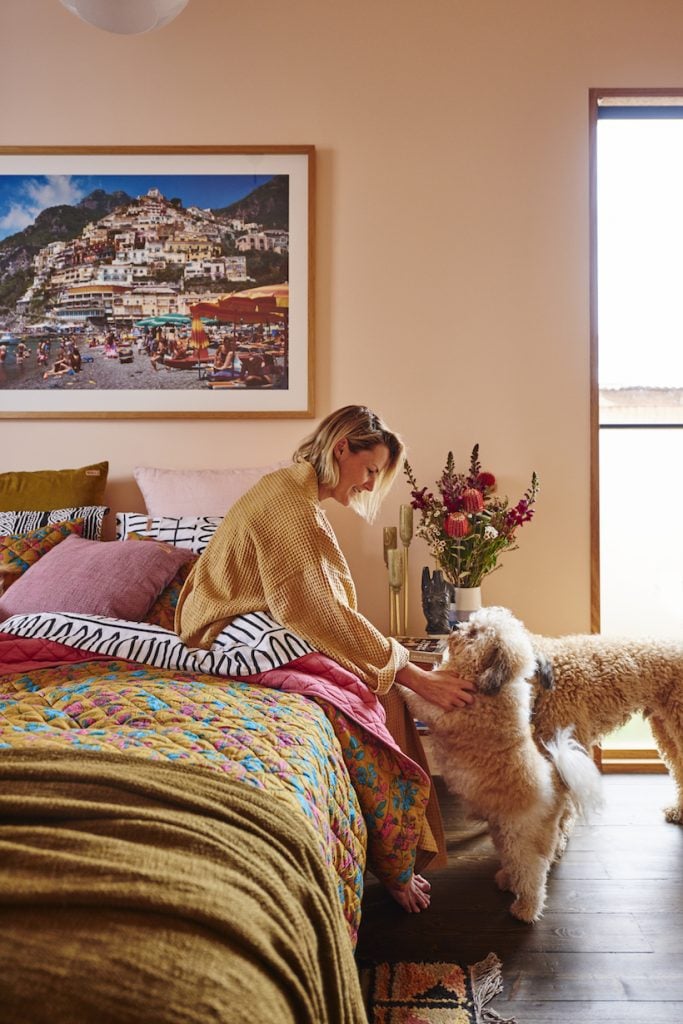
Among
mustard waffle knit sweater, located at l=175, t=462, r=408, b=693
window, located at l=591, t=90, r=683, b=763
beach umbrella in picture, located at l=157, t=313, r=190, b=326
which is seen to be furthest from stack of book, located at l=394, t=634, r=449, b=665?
beach umbrella in picture, located at l=157, t=313, r=190, b=326

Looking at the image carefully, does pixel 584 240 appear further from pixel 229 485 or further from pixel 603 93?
pixel 229 485

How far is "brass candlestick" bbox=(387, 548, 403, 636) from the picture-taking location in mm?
2869

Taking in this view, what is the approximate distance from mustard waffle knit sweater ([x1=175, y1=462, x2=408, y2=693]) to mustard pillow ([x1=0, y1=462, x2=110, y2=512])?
3.47 ft

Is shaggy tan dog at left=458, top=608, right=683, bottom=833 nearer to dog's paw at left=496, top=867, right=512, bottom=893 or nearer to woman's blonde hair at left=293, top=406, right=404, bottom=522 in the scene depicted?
dog's paw at left=496, top=867, right=512, bottom=893

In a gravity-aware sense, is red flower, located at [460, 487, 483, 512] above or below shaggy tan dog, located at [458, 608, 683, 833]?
above

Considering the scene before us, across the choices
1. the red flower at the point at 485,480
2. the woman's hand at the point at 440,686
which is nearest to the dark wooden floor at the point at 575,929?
the woman's hand at the point at 440,686

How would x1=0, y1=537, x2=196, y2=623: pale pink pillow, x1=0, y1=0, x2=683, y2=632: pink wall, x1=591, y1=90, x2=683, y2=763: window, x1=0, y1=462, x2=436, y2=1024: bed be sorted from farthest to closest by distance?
1. x1=591, y1=90, x2=683, y2=763: window
2. x1=0, y1=0, x2=683, y2=632: pink wall
3. x1=0, y1=537, x2=196, y2=623: pale pink pillow
4. x1=0, y1=462, x2=436, y2=1024: bed

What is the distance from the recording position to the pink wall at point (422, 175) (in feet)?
10.1

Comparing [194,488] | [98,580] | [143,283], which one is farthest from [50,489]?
[143,283]

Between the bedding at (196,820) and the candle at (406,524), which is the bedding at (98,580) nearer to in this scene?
the bedding at (196,820)

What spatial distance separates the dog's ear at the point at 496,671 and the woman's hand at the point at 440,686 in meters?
0.05

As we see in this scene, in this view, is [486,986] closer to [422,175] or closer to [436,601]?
[436,601]

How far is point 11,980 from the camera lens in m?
0.70

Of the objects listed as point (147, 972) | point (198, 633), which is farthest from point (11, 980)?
point (198, 633)
